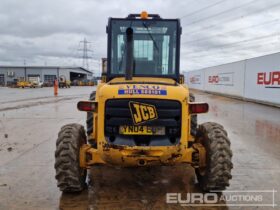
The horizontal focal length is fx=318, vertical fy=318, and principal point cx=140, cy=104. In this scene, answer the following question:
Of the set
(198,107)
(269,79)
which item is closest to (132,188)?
(198,107)

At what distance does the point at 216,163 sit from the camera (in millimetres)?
4844

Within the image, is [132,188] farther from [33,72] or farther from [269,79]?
[33,72]

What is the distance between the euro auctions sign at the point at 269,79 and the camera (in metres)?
18.6

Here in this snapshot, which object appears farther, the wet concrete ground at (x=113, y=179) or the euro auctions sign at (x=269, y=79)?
the euro auctions sign at (x=269, y=79)

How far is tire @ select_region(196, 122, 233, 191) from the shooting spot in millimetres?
4840

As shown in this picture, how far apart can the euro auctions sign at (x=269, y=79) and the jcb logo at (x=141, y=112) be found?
51.8 feet

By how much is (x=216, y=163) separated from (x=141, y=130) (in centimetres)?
126

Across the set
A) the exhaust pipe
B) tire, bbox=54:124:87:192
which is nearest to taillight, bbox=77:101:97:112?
tire, bbox=54:124:87:192

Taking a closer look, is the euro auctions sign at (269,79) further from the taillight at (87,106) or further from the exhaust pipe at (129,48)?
the taillight at (87,106)

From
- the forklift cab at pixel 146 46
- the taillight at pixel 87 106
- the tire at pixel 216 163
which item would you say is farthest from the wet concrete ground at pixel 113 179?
the forklift cab at pixel 146 46

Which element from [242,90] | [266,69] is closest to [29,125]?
[266,69]

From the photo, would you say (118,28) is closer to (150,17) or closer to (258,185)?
(150,17)

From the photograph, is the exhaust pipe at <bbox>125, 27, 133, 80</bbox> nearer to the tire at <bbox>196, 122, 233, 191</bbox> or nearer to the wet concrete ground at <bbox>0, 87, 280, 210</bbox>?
the tire at <bbox>196, 122, 233, 191</bbox>

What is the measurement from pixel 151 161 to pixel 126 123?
0.67 m
